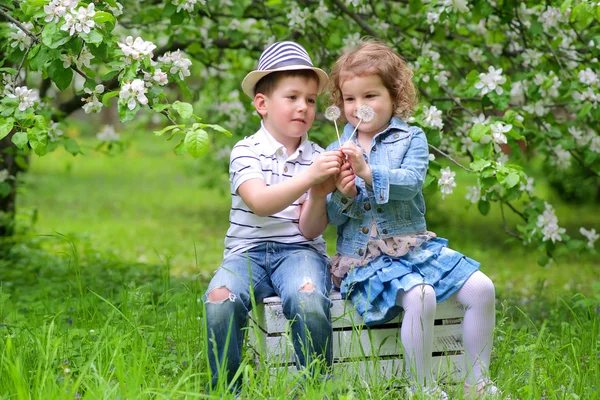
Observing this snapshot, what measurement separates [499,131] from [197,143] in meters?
1.40

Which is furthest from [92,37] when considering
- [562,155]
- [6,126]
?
[562,155]

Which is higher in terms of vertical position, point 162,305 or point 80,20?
point 80,20

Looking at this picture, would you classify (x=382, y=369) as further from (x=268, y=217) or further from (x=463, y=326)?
(x=268, y=217)

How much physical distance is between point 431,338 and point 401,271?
25 centimetres

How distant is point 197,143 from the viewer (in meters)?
2.36

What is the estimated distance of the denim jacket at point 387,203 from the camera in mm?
2775

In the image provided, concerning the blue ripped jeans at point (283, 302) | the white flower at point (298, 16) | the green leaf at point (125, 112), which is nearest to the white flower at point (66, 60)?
the green leaf at point (125, 112)

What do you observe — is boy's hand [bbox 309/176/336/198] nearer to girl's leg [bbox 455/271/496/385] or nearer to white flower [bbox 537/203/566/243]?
girl's leg [bbox 455/271/496/385]

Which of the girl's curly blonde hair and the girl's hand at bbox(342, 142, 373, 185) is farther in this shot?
the girl's curly blonde hair

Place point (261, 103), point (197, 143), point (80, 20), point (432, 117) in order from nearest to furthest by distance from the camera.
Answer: point (197, 143)
point (80, 20)
point (261, 103)
point (432, 117)

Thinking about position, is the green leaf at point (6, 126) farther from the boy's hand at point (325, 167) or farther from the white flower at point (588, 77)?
the white flower at point (588, 77)

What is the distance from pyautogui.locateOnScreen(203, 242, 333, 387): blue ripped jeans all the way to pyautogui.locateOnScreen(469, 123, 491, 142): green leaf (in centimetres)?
88

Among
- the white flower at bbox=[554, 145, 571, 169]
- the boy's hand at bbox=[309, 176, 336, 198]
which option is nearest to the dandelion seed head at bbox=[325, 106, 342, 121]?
the boy's hand at bbox=[309, 176, 336, 198]

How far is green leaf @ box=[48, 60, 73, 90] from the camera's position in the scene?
106 inches
